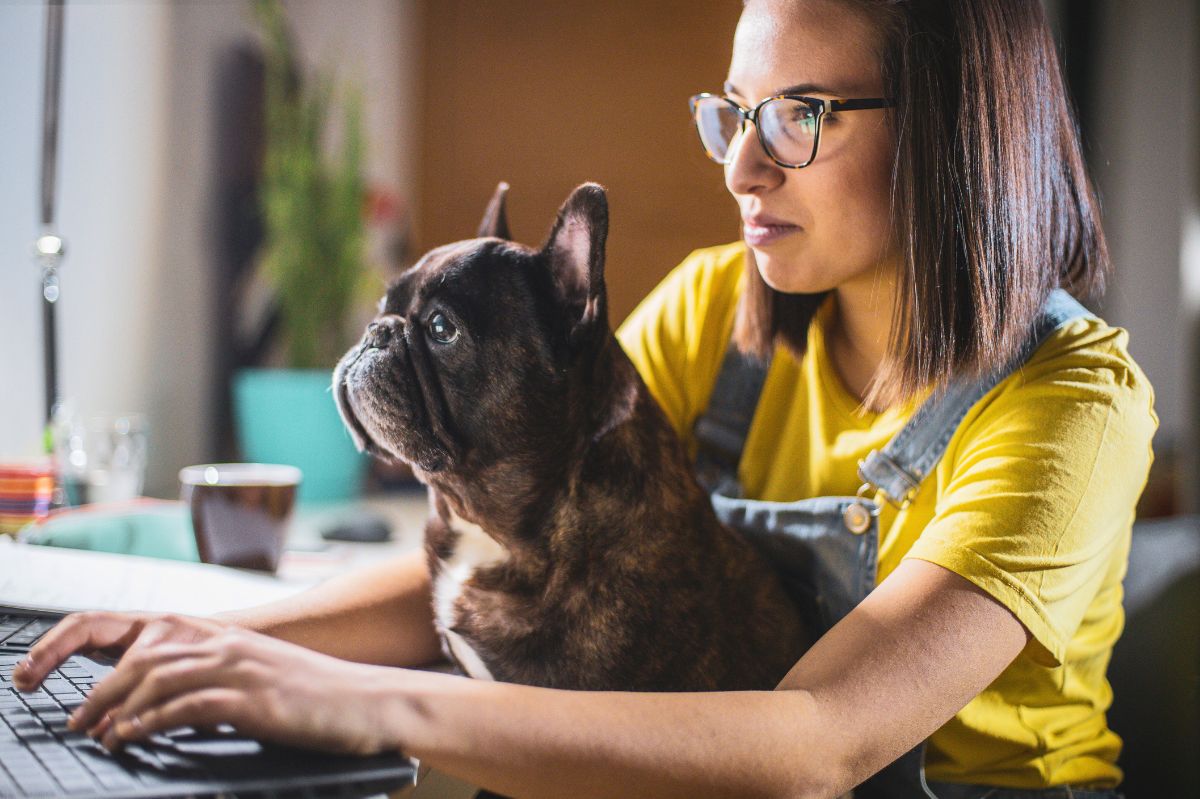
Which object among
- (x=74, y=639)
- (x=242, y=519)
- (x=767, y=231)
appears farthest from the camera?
(x=242, y=519)

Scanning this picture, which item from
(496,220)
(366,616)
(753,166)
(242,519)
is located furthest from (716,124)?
(242,519)

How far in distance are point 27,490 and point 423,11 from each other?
1990mm

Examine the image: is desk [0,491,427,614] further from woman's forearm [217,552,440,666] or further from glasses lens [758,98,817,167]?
glasses lens [758,98,817,167]

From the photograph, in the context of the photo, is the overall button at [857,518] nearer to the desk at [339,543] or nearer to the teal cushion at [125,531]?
the desk at [339,543]

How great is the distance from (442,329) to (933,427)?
1.51 ft

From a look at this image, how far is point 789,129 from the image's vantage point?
0.89 m

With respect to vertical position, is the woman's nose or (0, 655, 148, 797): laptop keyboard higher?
the woman's nose

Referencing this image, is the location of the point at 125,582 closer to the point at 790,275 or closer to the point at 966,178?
the point at 790,275

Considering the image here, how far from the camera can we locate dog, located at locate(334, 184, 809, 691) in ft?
2.70

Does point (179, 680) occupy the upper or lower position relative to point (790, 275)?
lower

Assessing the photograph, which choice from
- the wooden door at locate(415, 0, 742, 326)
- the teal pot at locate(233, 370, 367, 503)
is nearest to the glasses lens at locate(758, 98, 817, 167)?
the teal pot at locate(233, 370, 367, 503)

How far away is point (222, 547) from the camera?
1184 millimetres

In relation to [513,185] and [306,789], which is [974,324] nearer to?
[306,789]

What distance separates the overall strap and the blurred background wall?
12.7 inches
